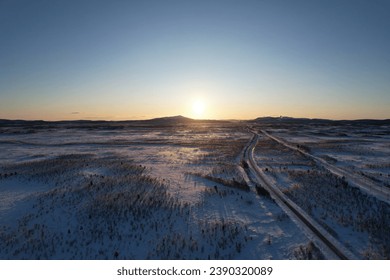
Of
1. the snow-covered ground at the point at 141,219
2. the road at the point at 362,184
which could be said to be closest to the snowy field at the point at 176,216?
the snow-covered ground at the point at 141,219

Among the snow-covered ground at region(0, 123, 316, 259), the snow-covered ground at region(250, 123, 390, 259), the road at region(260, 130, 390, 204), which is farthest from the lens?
the road at region(260, 130, 390, 204)

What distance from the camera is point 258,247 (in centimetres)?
794

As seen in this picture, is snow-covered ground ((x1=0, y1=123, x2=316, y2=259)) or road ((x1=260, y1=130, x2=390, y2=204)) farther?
road ((x1=260, y1=130, x2=390, y2=204))

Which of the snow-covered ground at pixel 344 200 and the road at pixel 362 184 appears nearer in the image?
the snow-covered ground at pixel 344 200

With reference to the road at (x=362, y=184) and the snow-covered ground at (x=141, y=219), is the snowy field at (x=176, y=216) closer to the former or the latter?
the snow-covered ground at (x=141, y=219)

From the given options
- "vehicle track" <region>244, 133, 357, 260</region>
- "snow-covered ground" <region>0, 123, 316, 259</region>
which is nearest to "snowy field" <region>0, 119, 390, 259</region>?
"snow-covered ground" <region>0, 123, 316, 259</region>

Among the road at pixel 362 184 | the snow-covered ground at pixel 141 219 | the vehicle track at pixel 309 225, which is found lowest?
the snow-covered ground at pixel 141 219

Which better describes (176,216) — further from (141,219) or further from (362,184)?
(362,184)

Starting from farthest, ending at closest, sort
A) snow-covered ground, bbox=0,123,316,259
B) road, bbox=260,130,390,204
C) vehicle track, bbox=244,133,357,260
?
road, bbox=260,130,390,204
snow-covered ground, bbox=0,123,316,259
vehicle track, bbox=244,133,357,260

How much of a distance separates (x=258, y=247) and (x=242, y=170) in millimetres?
11555

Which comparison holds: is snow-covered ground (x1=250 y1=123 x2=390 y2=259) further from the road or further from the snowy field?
the road

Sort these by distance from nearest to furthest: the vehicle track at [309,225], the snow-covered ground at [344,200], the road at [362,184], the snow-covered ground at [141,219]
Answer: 1. the vehicle track at [309,225]
2. the snow-covered ground at [141,219]
3. the snow-covered ground at [344,200]
4. the road at [362,184]
